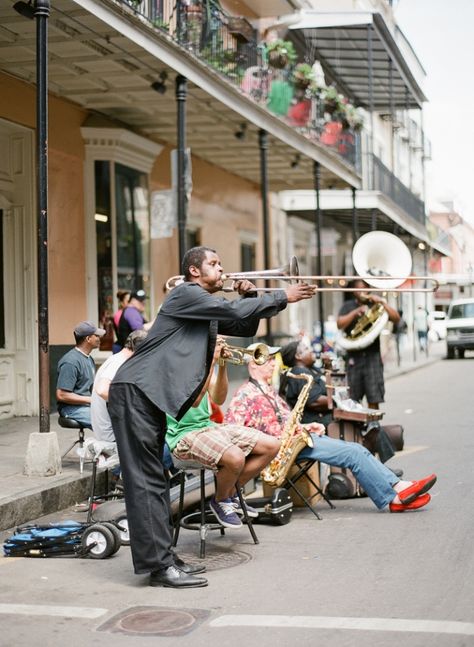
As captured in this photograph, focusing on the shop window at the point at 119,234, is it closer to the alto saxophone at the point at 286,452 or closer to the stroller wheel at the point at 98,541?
the alto saxophone at the point at 286,452

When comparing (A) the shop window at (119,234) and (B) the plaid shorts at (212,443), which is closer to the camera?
(B) the plaid shorts at (212,443)

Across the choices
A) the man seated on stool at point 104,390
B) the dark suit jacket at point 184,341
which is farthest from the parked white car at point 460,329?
the dark suit jacket at point 184,341

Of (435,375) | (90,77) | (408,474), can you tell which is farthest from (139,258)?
(435,375)

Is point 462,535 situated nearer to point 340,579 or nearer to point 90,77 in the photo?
point 340,579

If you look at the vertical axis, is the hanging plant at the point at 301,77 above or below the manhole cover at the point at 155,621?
above

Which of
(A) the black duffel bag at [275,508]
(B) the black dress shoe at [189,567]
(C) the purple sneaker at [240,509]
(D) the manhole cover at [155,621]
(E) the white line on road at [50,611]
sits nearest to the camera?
(D) the manhole cover at [155,621]

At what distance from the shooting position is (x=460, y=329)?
32375mm

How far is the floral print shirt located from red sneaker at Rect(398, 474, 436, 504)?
1.06m

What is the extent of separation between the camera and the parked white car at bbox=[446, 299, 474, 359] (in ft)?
106

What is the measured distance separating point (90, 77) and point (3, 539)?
6.99 meters

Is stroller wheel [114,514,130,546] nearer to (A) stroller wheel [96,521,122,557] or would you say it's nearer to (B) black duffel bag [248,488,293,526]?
(A) stroller wheel [96,521,122,557]

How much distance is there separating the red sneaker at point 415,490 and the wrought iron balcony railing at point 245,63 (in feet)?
19.8

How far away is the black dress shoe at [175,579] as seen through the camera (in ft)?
17.6

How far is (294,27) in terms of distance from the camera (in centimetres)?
2217
